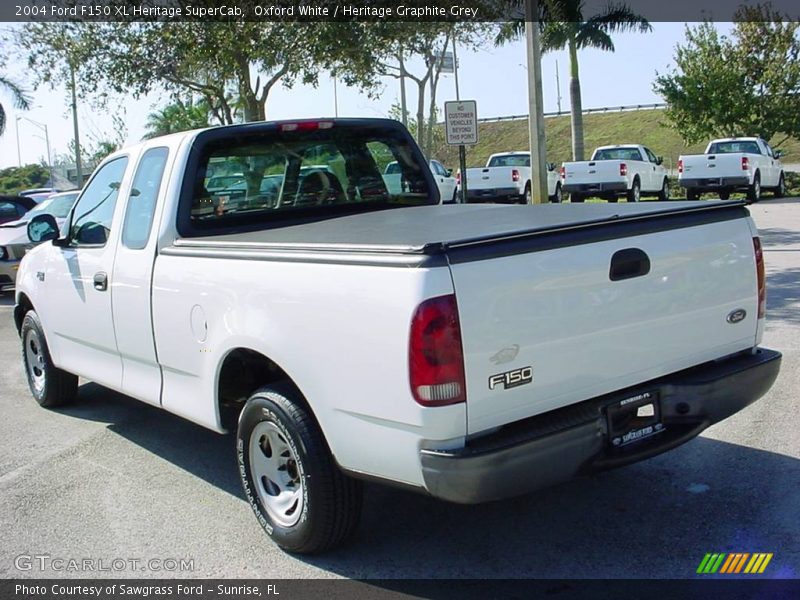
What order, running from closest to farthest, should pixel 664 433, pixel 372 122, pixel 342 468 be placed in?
1. pixel 342 468
2. pixel 664 433
3. pixel 372 122

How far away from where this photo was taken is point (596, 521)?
427cm

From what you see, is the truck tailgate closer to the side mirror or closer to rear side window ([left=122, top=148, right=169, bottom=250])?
rear side window ([left=122, top=148, right=169, bottom=250])

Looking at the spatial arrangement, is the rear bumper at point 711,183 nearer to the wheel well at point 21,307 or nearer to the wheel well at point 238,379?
the wheel well at point 21,307

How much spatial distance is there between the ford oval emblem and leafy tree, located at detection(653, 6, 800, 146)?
1339 inches

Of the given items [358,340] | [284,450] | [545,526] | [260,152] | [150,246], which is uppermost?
[260,152]

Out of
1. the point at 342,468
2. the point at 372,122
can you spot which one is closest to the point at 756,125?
the point at 372,122

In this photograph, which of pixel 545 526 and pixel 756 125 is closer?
pixel 545 526

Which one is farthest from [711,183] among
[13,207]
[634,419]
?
[634,419]

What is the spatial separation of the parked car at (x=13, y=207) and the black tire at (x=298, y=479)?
13983mm

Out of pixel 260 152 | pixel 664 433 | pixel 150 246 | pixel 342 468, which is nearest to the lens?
pixel 342 468

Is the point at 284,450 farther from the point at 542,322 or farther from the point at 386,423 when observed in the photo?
the point at 542,322

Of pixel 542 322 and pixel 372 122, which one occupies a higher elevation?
pixel 372 122

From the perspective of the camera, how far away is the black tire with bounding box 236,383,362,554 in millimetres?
3744

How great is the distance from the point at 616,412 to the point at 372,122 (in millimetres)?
2925
